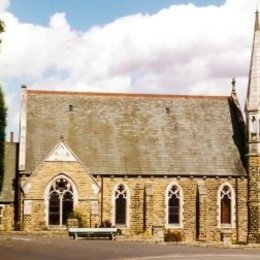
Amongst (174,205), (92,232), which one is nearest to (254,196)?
(174,205)

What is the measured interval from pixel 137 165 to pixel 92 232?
31.5 feet

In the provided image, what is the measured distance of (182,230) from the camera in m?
44.3

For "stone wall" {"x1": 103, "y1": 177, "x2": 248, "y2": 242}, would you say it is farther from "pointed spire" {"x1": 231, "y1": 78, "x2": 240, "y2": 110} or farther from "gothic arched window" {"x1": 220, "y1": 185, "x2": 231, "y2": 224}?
"pointed spire" {"x1": 231, "y1": 78, "x2": 240, "y2": 110}

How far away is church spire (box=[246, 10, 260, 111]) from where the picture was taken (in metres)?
46.6

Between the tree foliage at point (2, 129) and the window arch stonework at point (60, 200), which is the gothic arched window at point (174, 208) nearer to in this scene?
the window arch stonework at point (60, 200)

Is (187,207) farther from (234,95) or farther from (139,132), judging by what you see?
(234,95)

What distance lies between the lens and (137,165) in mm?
44781

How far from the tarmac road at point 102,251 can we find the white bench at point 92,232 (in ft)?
8.96

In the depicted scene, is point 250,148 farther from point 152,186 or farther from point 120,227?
point 120,227

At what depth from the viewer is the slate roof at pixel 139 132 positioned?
147 feet

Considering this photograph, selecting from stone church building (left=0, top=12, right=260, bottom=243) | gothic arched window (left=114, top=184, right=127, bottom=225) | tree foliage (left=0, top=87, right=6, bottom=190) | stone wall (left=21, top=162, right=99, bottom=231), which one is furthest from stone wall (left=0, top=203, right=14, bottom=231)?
gothic arched window (left=114, top=184, right=127, bottom=225)

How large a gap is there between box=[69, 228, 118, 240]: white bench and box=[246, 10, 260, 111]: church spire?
16.0m

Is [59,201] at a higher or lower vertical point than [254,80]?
lower

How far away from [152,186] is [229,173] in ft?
18.9
